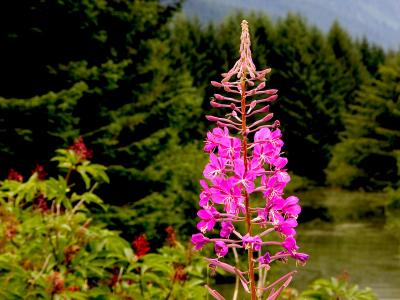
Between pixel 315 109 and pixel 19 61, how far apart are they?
34754 millimetres

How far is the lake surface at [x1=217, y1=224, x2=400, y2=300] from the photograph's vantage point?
21.6 m

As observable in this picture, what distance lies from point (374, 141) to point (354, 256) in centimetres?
1685

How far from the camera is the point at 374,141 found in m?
41.3

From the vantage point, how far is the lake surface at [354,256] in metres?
21.6

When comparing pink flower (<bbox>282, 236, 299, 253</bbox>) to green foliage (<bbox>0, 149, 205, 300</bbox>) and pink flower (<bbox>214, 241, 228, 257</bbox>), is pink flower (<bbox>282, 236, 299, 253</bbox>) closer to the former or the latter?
pink flower (<bbox>214, 241, 228, 257</bbox>)

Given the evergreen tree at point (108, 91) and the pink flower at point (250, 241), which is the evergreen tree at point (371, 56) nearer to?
the evergreen tree at point (108, 91)

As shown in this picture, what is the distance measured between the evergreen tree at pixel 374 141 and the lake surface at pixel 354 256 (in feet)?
30.5

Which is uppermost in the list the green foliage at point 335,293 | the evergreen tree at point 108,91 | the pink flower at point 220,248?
the evergreen tree at point 108,91

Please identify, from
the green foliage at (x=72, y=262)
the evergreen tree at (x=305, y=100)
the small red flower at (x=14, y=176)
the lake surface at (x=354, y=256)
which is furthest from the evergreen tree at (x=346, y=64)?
the green foliage at (x=72, y=262)

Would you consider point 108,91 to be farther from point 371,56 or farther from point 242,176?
point 371,56

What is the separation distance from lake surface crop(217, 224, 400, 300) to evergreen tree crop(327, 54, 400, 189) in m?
9.29

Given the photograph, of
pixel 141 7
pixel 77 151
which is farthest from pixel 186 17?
pixel 77 151

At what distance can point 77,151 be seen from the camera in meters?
4.21

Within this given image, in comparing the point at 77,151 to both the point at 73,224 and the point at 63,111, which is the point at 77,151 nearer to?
the point at 73,224
